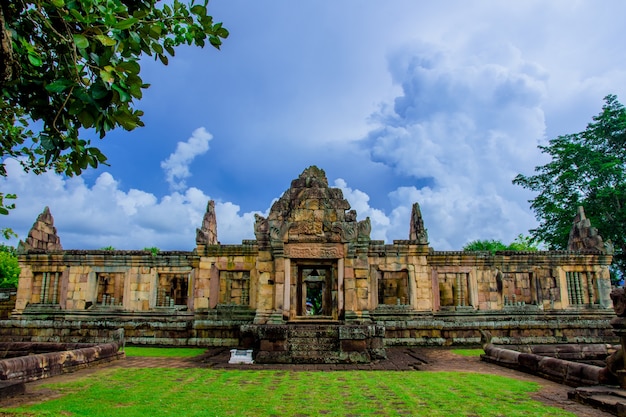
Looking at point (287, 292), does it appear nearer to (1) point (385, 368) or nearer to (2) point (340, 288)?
Answer: (2) point (340, 288)

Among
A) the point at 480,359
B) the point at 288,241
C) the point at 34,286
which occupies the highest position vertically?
the point at 288,241

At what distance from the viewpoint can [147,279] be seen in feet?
64.2

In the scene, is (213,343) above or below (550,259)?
below

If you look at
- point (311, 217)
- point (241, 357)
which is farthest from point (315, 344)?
point (311, 217)

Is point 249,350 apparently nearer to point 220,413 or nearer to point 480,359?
point 220,413

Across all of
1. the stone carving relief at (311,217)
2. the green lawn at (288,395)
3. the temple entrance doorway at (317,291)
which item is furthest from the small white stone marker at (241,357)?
the stone carving relief at (311,217)

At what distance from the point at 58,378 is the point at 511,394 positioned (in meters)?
8.59

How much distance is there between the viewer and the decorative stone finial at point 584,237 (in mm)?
20816

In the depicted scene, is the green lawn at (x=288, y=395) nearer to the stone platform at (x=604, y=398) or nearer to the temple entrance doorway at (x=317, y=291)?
the stone platform at (x=604, y=398)

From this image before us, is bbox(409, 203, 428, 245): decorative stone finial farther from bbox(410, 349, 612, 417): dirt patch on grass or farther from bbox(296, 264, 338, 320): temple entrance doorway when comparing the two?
bbox(410, 349, 612, 417): dirt patch on grass

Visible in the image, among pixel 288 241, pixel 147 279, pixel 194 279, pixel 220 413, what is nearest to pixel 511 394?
pixel 220 413

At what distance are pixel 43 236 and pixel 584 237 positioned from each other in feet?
83.9

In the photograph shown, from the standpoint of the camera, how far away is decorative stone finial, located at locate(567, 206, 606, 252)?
2082cm

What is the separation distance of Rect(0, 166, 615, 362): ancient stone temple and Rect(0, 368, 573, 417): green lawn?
2579 millimetres
